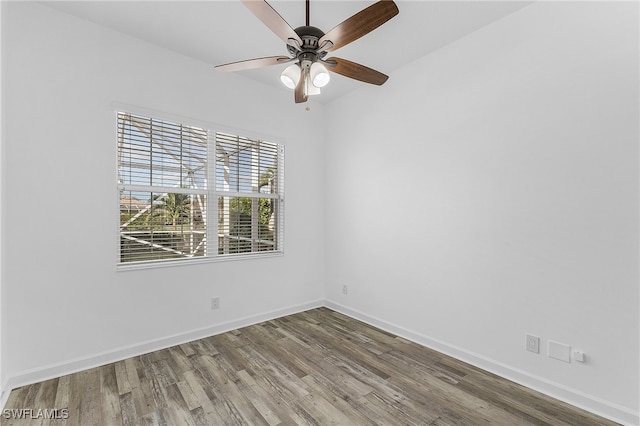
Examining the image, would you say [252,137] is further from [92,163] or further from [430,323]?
[430,323]

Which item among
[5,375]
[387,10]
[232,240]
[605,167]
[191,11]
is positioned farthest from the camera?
[232,240]

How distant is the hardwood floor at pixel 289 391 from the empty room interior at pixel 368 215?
2 cm

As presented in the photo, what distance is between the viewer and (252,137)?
11.0 feet

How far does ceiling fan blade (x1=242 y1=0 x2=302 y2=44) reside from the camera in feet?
4.84

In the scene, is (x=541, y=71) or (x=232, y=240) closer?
(x=541, y=71)

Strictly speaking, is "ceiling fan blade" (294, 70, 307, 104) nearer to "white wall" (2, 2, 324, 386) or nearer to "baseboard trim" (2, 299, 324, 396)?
"white wall" (2, 2, 324, 386)

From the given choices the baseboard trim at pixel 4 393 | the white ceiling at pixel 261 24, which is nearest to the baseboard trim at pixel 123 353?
the baseboard trim at pixel 4 393

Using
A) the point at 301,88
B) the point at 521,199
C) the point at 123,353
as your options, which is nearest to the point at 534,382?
the point at 521,199

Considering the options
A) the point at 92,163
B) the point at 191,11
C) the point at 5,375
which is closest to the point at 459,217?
the point at 191,11

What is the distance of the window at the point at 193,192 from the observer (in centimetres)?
264

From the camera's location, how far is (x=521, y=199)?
2.23m

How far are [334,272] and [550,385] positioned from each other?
2.35 metres

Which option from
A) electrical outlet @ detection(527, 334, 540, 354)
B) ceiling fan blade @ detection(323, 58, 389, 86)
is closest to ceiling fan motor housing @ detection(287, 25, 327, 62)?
ceiling fan blade @ detection(323, 58, 389, 86)

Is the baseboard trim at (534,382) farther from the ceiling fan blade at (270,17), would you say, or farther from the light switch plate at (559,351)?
the ceiling fan blade at (270,17)
